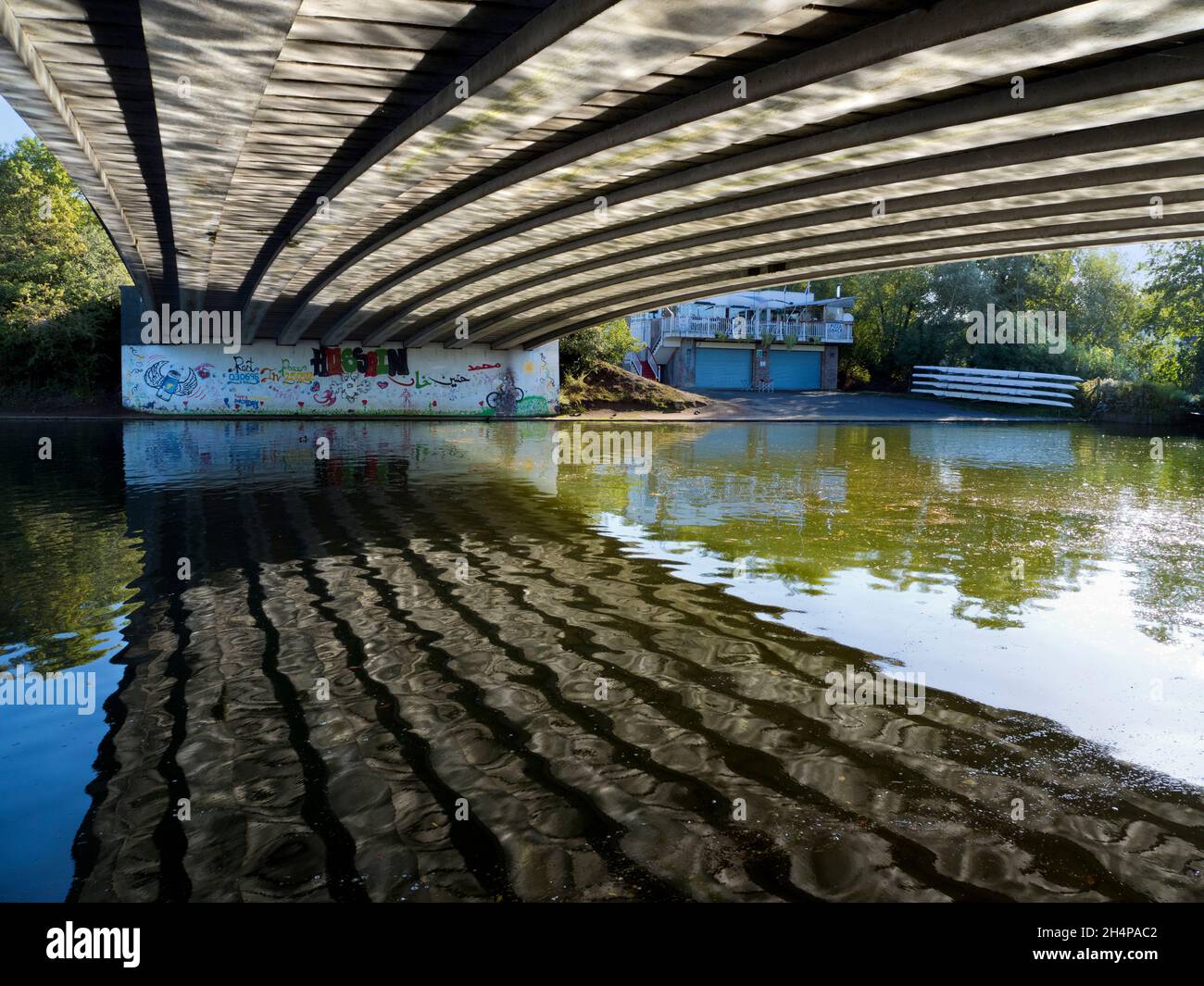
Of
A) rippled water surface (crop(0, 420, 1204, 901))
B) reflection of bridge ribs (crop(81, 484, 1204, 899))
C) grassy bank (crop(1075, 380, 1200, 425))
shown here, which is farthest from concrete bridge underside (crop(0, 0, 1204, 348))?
grassy bank (crop(1075, 380, 1200, 425))

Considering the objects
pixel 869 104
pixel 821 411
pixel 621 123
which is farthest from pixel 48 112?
pixel 821 411

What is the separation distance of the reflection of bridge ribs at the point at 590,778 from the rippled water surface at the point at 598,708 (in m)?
0.02

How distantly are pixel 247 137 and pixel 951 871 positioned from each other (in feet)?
41.8

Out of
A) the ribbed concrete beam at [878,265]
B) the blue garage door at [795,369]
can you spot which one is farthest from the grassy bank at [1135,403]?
the ribbed concrete beam at [878,265]

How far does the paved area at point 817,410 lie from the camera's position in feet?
144

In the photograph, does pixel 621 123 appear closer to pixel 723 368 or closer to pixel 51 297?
pixel 51 297

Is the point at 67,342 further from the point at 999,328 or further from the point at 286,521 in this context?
the point at 999,328

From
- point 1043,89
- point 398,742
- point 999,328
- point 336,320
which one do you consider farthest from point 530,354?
point 398,742

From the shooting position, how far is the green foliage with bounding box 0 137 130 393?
1671 inches

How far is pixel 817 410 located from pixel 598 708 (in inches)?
1746

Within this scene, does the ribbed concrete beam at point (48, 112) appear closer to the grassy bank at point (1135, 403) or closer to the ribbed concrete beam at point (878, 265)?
the ribbed concrete beam at point (878, 265)

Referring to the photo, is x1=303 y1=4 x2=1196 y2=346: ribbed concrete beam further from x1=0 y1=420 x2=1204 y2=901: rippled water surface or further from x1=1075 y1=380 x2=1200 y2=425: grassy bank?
x1=1075 y1=380 x2=1200 y2=425: grassy bank

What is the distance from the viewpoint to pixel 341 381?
1718 inches

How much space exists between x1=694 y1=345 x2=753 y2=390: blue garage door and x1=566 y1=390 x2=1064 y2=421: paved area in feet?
5.54
